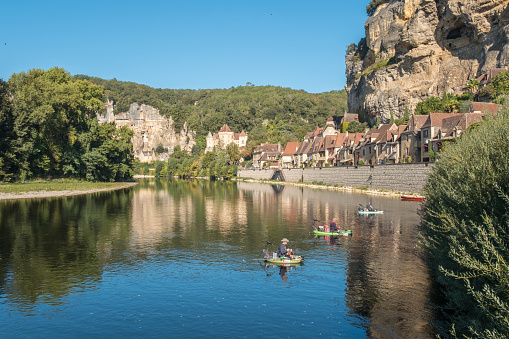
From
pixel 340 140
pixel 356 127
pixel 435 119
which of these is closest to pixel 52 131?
pixel 340 140

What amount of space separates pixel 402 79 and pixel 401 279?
→ 80.9 m

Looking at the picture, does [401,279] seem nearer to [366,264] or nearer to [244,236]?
[366,264]

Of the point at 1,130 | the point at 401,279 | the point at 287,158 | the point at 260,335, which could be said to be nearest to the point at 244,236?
the point at 401,279

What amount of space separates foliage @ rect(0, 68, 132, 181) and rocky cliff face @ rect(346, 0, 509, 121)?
62.4 m

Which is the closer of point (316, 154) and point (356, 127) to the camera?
point (356, 127)

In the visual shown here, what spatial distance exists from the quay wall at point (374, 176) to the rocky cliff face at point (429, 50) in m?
21.9

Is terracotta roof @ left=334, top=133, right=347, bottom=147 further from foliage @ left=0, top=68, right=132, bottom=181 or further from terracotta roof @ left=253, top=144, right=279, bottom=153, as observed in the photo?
foliage @ left=0, top=68, right=132, bottom=181

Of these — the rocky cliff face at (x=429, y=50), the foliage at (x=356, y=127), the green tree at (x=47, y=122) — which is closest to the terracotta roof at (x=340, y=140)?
the foliage at (x=356, y=127)

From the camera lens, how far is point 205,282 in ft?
68.4

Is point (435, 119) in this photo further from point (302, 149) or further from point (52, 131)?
point (52, 131)

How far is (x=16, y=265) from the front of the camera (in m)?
23.1

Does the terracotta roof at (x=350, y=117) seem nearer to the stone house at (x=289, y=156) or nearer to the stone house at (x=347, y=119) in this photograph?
the stone house at (x=347, y=119)

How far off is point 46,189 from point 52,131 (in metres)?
10.6

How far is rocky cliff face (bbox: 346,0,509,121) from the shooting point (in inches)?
2894
